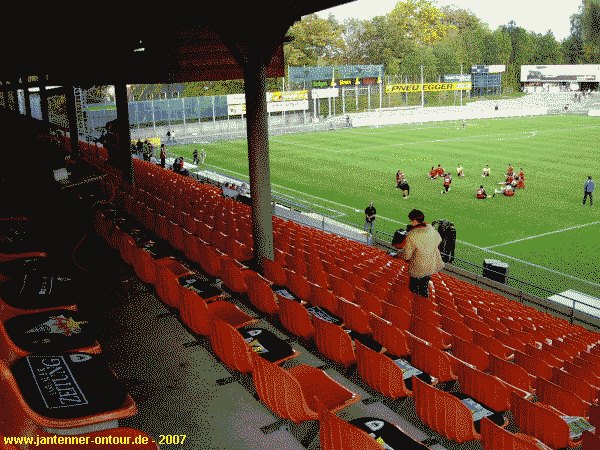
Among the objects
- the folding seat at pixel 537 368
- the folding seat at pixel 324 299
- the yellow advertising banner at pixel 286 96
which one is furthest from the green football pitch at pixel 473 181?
the yellow advertising banner at pixel 286 96

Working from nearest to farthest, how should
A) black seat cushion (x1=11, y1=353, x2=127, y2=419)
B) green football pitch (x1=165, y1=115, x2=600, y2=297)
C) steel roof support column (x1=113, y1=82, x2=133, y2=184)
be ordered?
black seat cushion (x1=11, y1=353, x2=127, y2=419) < green football pitch (x1=165, y1=115, x2=600, y2=297) < steel roof support column (x1=113, y1=82, x2=133, y2=184)

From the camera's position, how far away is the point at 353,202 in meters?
29.9

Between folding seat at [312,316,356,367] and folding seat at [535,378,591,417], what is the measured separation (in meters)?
2.04

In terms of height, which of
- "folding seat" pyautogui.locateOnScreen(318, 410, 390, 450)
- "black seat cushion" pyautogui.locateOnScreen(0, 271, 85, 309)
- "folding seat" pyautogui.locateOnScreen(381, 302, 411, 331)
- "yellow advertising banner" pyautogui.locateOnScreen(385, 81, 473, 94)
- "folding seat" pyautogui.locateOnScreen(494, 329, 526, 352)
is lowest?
"folding seat" pyautogui.locateOnScreen(494, 329, 526, 352)

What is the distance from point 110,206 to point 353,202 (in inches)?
696

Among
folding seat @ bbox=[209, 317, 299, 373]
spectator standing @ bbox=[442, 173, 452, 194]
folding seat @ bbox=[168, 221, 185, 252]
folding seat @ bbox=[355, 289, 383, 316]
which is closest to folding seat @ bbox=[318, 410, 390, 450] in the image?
folding seat @ bbox=[209, 317, 299, 373]

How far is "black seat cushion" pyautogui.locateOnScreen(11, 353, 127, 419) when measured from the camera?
378cm

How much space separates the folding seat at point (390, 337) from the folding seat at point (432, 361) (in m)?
0.25

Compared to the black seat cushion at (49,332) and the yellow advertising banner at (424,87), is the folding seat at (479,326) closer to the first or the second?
the black seat cushion at (49,332)

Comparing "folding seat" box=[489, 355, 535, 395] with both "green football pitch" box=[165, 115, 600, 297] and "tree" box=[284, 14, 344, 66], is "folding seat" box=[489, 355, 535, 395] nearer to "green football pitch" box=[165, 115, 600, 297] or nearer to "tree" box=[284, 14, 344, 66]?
"green football pitch" box=[165, 115, 600, 297]

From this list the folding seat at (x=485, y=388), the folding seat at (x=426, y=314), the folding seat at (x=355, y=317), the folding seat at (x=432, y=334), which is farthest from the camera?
the folding seat at (x=426, y=314)

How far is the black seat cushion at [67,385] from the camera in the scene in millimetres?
3777

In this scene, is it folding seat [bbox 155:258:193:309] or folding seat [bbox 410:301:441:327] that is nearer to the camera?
folding seat [bbox 155:258:193:309]

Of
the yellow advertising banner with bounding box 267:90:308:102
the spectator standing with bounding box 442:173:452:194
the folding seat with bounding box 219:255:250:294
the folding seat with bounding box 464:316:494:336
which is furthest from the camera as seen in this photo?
the yellow advertising banner with bounding box 267:90:308:102
